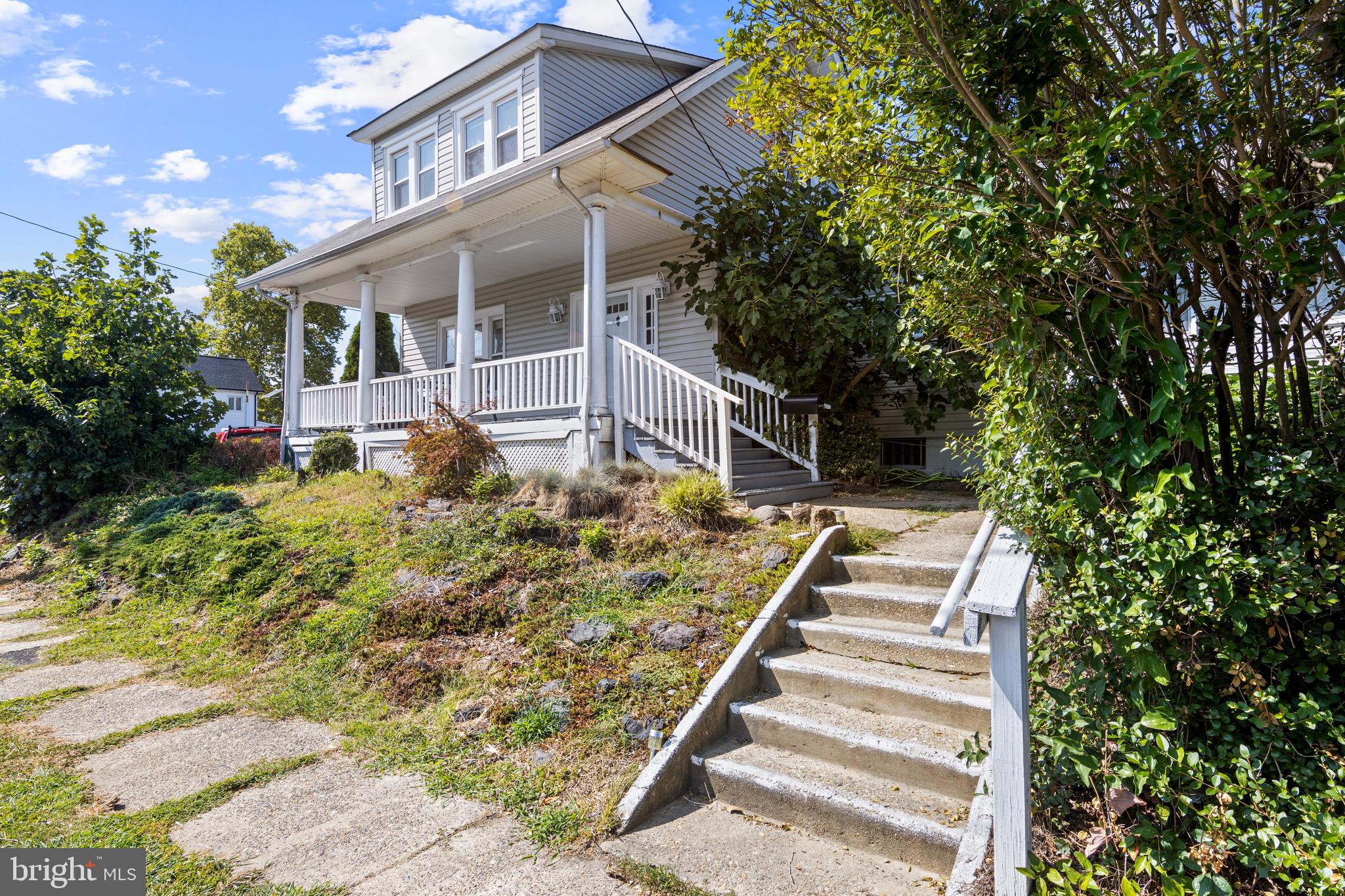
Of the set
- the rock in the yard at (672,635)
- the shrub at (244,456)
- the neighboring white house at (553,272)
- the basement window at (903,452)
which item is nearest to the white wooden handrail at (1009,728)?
the rock in the yard at (672,635)

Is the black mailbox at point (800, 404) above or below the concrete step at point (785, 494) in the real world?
above

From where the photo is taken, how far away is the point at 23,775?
3.68 meters

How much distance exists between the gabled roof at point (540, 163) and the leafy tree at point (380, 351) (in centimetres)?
1282

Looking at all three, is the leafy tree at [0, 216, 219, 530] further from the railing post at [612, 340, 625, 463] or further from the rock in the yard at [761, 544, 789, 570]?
the rock in the yard at [761, 544, 789, 570]

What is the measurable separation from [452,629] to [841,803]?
325 centimetres

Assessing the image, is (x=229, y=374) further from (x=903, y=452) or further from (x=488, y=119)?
(x=903, y=452)

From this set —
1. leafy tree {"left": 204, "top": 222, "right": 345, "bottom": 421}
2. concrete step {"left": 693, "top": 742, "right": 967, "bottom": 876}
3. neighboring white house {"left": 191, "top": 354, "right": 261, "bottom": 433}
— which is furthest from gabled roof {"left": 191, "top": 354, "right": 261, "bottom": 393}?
concrete step {"left": 693, "top": 742, "right": 967, "bottom": 876}

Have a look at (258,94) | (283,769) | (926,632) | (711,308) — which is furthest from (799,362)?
(258,94)

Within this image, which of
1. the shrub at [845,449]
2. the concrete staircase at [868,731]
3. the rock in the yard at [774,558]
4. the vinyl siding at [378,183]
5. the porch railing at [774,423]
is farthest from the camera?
the vinyl siding at [378,183]

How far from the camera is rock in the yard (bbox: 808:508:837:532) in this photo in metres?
5.51

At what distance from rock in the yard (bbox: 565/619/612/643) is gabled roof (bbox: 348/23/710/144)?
30.1ft

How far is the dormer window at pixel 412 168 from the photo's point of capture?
1306 cm

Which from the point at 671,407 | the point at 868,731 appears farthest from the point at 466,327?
the point at 868,731

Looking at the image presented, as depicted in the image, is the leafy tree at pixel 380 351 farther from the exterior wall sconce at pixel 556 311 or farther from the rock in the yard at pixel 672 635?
the rock in the yard at pixel 672 635
